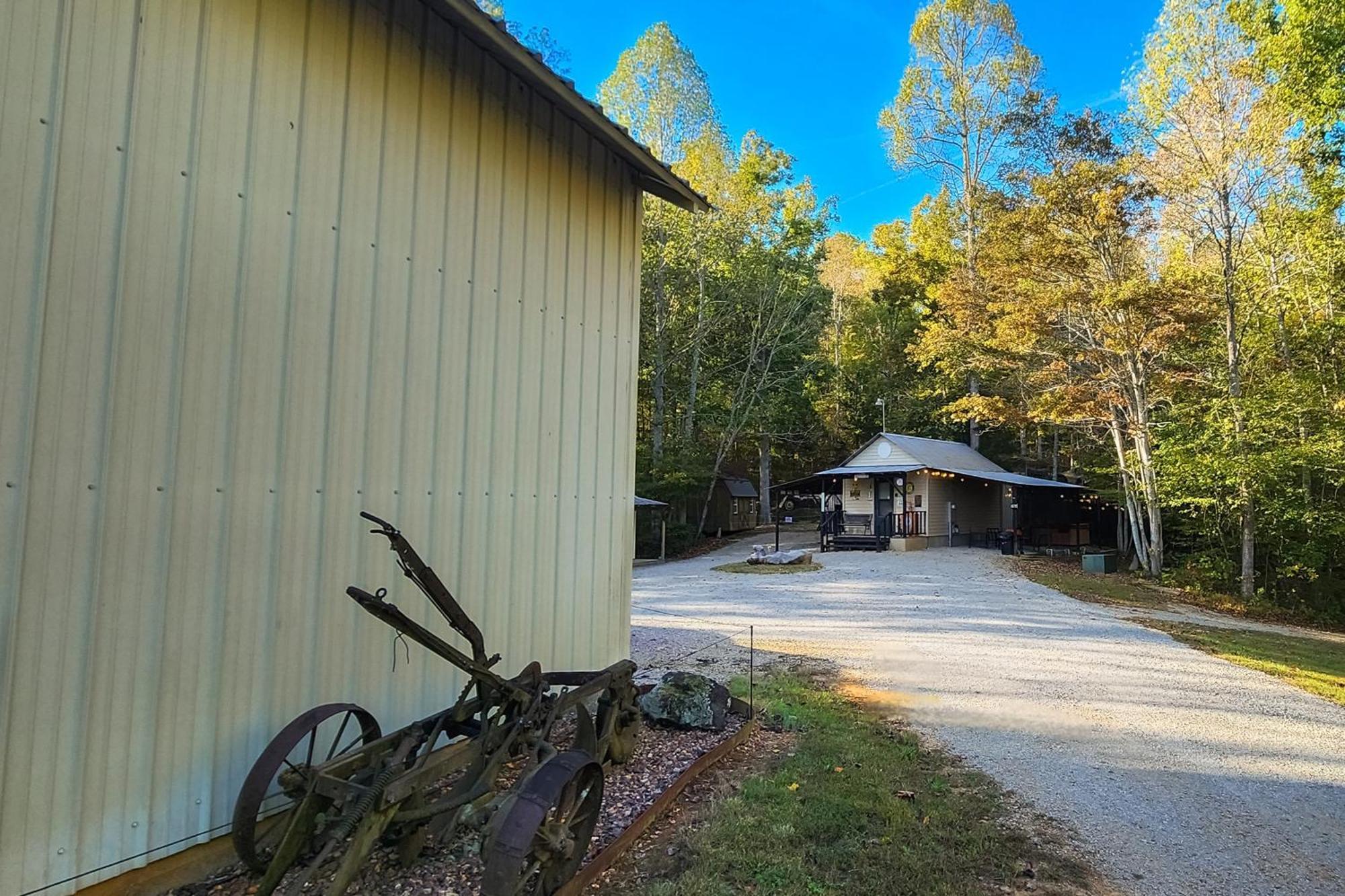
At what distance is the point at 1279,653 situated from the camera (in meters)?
8.42

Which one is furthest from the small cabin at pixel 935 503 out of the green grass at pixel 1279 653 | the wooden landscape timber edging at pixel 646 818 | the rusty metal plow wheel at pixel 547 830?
the rusty metal plow wheel at pixel 547 830

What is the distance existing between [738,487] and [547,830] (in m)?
27.7

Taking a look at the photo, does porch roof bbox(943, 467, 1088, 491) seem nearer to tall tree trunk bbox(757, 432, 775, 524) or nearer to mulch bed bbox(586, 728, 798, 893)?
tall tree trunk bbox(757, 432, 775, 524)

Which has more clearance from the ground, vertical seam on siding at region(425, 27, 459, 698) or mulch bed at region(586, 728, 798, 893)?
vertical seam on siding at region(425, 27, 459, 698)

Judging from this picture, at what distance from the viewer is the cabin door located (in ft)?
70.1

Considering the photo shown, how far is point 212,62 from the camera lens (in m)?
2.42

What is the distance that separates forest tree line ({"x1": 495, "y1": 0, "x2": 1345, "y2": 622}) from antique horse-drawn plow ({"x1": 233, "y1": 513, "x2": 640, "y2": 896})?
1475cm

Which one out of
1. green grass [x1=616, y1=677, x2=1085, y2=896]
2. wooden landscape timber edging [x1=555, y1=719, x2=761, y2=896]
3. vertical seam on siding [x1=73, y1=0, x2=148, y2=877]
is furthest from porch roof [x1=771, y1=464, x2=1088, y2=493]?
vertical seam on siding [x1=73, y1=0, x2=148, y2=877]

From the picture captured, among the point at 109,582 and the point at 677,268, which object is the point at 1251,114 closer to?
the point at 677,268

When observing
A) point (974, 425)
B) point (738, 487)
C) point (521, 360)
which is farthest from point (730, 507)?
point (521, 360)

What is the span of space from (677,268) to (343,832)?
75.5 feet

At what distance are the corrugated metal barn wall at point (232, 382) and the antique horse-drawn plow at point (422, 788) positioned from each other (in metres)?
0.22

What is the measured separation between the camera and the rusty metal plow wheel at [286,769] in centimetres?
227

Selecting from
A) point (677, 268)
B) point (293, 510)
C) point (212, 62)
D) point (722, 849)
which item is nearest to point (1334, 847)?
point (722, 849)
